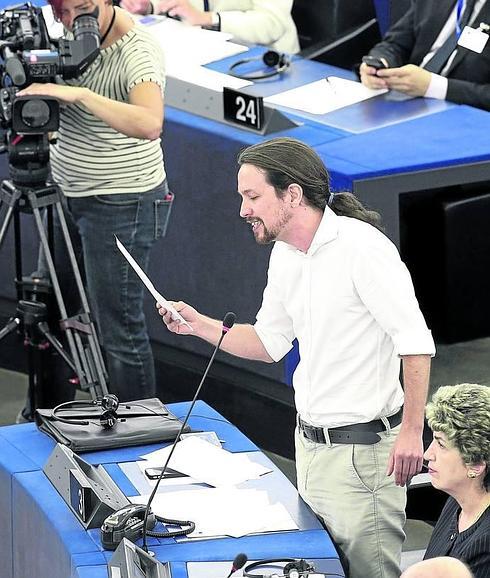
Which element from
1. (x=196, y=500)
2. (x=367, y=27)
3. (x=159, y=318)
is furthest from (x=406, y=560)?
(x=367, y=27)

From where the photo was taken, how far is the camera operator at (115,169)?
3.87 meters

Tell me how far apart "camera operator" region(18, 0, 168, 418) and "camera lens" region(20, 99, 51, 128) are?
5 centimetres

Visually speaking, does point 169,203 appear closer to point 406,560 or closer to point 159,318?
point 159,318

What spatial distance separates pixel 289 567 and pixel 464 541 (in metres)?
0.33

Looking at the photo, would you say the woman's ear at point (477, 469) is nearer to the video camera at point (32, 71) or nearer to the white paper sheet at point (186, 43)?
the video camera at point (32, 71)

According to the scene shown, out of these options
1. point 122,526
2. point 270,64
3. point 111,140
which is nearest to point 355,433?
point 122,526

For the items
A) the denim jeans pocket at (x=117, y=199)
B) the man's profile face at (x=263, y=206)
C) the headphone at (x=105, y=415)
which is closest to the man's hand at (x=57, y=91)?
the denim jeans pocket at (x=117, y=199)

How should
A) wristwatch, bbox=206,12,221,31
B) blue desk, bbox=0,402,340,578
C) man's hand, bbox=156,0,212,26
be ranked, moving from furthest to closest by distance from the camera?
wristwatch, bbox=206,12,221,31 < man's hand, bbox=156,0,212,26 < blue desk, bbox=0,402,340,578

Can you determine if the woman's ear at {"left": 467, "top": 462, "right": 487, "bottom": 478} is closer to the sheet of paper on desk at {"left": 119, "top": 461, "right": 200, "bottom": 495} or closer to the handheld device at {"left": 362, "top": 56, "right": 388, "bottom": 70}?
the sheet of paper on desk at {"left": 119, "top": 461, "right": 200, "bottom": 495}

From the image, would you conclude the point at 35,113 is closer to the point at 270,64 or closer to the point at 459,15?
the point at 270,64

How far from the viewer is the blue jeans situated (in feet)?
13.3

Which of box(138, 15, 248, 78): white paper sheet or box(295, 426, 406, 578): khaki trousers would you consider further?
box(138, 15, 248, 78): white paper sheet

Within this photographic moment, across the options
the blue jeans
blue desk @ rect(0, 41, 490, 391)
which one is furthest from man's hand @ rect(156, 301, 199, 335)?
blue desk @ rect(0, 41, 490, 391)

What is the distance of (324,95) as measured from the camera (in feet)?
15.8
